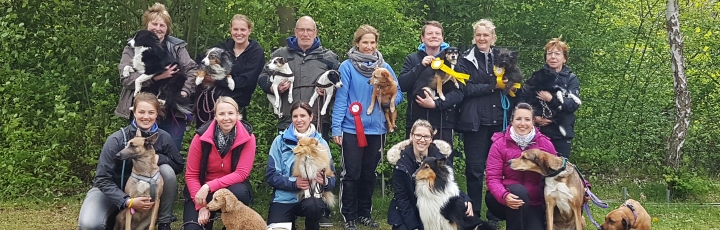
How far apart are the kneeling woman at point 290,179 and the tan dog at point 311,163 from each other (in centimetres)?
3

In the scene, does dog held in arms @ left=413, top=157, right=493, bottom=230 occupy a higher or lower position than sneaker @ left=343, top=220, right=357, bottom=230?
higher

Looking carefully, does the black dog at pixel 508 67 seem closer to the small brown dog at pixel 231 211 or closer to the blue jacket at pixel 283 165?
the blue jacket at pixel 283 165

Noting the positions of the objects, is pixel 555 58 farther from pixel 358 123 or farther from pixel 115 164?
pixel 115 164

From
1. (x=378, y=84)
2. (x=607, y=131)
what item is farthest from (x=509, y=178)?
(x=607, y=131)

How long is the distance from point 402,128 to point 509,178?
2101mm

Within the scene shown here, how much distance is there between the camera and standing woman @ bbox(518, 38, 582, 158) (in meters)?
5.09

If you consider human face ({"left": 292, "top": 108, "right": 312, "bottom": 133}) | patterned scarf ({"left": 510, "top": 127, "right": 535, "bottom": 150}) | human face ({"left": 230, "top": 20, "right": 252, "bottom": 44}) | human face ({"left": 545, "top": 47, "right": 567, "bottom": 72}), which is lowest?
patterned scarf ({"left": 510, "top": 127, "right": 535, "bottom": 150})

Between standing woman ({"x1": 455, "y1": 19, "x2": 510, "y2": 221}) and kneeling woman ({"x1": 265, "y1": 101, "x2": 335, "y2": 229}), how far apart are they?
1.29 meters

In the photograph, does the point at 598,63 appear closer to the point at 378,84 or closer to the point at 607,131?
the point at 607,131

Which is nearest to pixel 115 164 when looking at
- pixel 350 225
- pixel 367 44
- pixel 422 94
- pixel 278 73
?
pixel 278 73

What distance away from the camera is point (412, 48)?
626 cm

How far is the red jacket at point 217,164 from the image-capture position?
4215mm

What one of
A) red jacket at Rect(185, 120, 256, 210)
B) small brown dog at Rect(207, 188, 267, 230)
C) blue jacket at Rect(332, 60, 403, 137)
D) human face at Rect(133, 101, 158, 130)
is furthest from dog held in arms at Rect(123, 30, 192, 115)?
blue jacket at Rect(332, 60, 403, 137)

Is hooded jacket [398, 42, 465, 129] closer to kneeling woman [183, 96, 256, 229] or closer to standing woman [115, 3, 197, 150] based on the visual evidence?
kneeling woman [183, 96, 256, 229]
